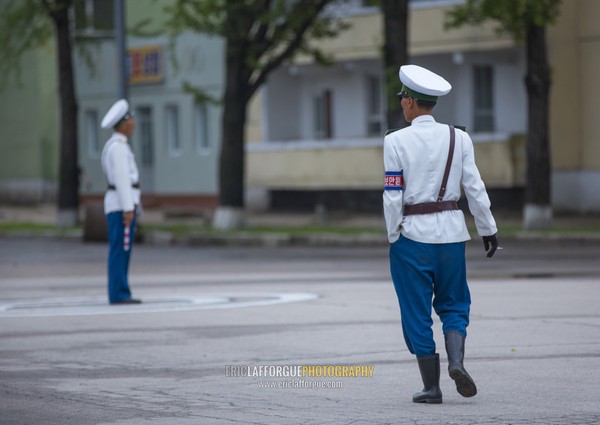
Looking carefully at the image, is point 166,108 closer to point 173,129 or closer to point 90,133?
point 173,129

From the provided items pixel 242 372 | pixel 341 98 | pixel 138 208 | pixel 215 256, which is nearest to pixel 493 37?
pixel 341 98

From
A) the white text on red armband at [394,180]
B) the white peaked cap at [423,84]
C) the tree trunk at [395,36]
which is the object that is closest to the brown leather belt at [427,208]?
the white text on red armband at [394,180]

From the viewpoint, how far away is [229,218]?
30.4 metres

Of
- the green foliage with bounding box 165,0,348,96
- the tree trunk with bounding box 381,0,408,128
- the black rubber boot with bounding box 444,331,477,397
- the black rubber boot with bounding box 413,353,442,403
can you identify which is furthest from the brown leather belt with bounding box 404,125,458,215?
the green foliage with bounding box 165,0,348,96

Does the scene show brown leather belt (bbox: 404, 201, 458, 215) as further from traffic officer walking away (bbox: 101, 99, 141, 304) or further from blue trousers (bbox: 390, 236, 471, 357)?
traffic officer walking away (bbox: 101, 99, 141, 304)

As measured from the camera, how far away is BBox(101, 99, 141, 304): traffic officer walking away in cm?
1392

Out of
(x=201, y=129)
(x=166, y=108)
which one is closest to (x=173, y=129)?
(x=166, y=108)

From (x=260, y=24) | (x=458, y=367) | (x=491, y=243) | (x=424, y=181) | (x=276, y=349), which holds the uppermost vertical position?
(x=260, y=24)

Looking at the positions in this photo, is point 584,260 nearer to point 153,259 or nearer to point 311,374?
point 153,259

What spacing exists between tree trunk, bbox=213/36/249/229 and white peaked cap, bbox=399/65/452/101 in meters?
22.3

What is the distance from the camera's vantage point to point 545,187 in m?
27.6

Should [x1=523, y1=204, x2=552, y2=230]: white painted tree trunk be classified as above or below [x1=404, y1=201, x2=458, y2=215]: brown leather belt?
below

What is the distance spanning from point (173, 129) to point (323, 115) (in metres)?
5.84

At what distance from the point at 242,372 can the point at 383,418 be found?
2.08 meters
